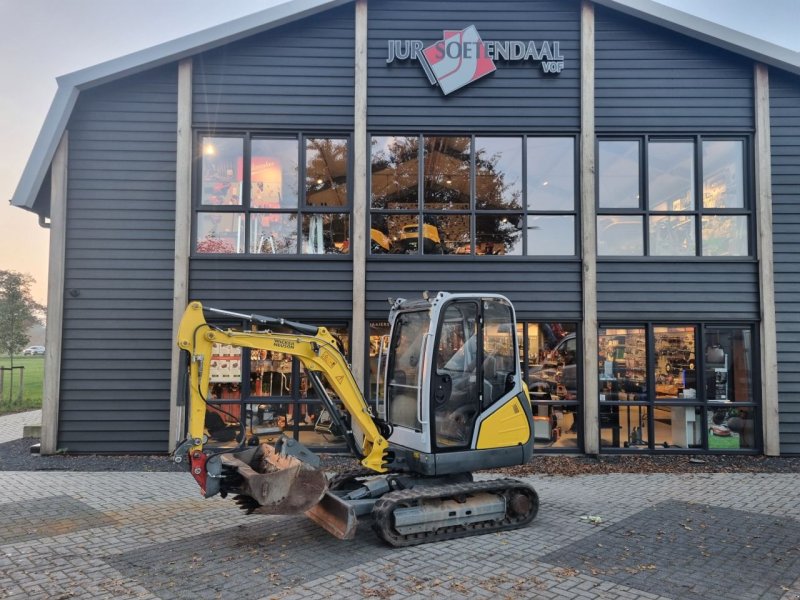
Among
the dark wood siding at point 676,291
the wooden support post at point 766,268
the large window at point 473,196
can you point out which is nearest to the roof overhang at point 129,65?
the large window at point 473,196

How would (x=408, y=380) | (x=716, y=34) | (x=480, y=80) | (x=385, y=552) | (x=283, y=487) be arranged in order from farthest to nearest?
(x=480, y=80) < (x=716, y=34) < (x=408, y=380) < (x=385, y=552) < (x=283, y=487)

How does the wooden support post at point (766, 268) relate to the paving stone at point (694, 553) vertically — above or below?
above

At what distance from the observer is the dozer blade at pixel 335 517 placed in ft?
17.0

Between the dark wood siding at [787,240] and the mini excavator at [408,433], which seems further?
the dark wood siding at [787,240]

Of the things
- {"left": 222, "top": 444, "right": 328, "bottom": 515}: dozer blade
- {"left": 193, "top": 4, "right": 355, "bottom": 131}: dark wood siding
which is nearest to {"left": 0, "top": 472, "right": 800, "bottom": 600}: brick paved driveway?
{"left": 222, "top": 444, "right": 328, "bottom": 515}: dozer blade

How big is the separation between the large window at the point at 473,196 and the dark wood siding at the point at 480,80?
11.9 inches

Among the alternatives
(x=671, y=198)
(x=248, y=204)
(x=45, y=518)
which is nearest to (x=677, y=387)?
(x=671, y=198)

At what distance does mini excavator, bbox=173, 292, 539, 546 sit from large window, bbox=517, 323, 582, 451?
11.4ft

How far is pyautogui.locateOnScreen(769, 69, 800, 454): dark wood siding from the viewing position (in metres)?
9.55

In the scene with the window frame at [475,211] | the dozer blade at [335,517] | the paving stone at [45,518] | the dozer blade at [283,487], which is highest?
the window frame at [475,211]

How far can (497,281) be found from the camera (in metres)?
9.72

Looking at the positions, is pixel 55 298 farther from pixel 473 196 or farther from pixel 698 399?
pixel 698 399

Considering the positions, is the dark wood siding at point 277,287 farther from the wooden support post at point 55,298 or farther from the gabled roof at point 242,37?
the gabled roof at point 242,37

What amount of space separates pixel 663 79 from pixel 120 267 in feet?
32.0
